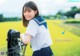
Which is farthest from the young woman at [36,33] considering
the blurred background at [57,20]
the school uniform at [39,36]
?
the blurred background at [57,20]

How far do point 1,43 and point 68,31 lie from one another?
1.21 metres

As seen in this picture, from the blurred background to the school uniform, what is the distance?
156cm

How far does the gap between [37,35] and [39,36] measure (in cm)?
3

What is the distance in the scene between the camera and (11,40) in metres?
3.44

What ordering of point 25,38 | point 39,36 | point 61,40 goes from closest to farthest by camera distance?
point 25,38
point 39,36
point 61,40

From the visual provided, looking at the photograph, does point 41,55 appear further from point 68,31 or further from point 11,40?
point 68,31

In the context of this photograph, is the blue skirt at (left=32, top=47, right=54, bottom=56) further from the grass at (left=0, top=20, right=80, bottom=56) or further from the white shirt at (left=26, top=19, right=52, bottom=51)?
the grass at (left=0, top=20, right=80, bottom=56)

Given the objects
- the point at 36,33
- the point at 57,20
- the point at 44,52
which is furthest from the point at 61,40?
the point at 36,33

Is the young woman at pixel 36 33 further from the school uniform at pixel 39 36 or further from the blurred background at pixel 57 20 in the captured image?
the blurred background at pixel 57 20

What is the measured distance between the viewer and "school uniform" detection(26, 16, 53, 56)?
3.76m

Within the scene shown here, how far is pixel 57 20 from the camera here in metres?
5.62

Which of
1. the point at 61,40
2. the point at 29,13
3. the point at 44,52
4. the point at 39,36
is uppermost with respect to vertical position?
the point at 29,13

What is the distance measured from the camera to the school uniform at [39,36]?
3.76 metres

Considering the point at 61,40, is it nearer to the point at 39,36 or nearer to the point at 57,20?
the point at 57,20
